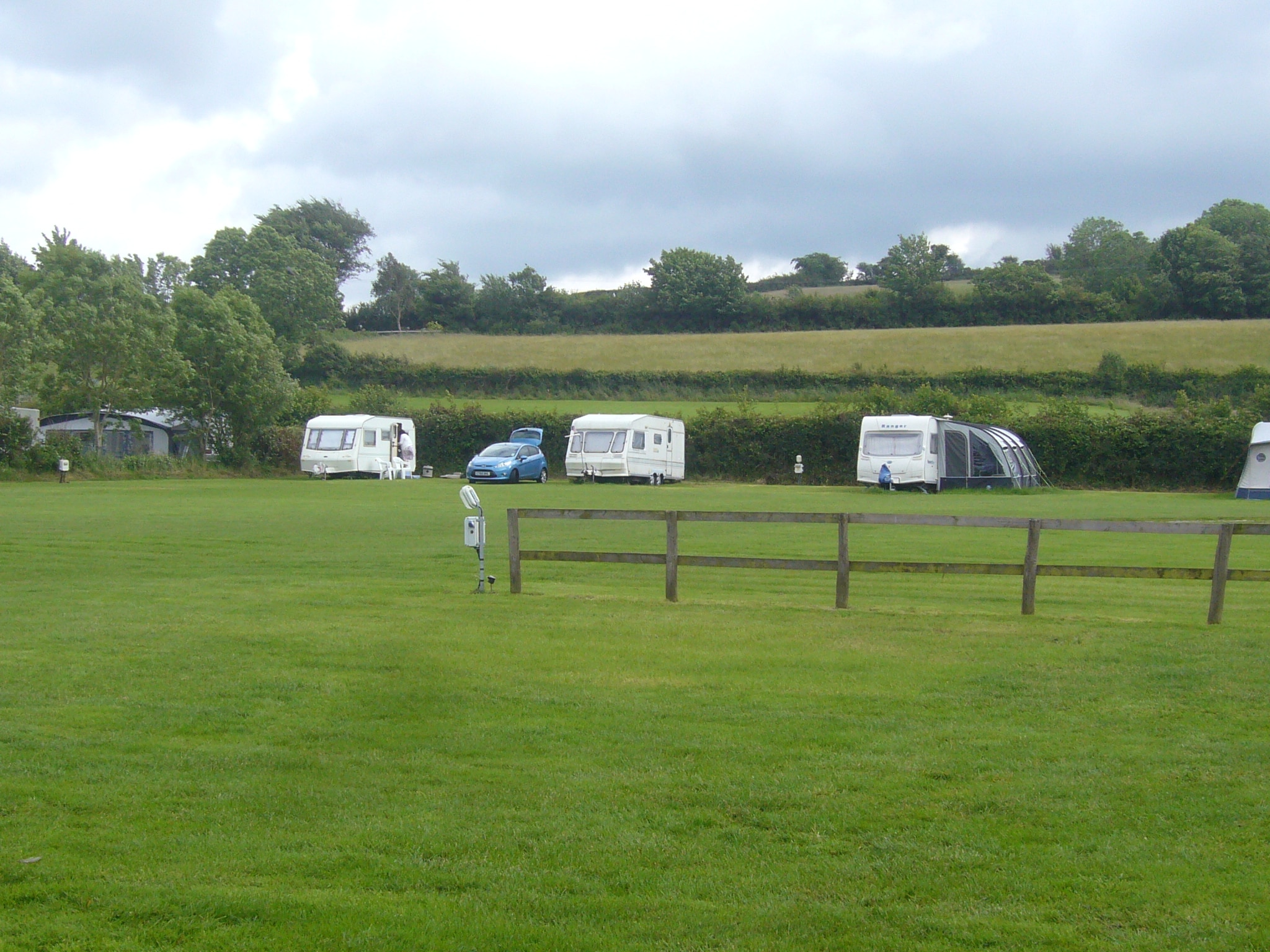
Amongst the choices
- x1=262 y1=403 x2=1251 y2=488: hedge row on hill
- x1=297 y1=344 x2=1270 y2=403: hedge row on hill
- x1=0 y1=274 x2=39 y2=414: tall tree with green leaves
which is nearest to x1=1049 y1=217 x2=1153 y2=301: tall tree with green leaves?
x1=297 y1=344 x2=1270 y2=403: hedge row on hill

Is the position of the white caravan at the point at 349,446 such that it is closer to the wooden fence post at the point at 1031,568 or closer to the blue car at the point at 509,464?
the blue car at the point at 509,464

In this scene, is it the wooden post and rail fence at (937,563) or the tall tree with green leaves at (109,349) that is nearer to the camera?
the wooden post and rail fence at (937,563)

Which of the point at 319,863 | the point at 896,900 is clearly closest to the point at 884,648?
the point at 896,900

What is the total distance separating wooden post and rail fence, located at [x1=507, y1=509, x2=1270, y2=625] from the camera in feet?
31.2

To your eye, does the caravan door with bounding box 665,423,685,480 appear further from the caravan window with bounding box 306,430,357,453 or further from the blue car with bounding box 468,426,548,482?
the caravan window with bounding box 306,430,357,453

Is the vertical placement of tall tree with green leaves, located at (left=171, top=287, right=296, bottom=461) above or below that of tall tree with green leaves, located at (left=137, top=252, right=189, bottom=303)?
below

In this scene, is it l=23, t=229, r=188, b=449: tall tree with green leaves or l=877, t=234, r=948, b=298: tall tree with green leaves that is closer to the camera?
l=23, t=229, r=188, b=449: tall tree with green leaves

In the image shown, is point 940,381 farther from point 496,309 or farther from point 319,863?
point 319,863

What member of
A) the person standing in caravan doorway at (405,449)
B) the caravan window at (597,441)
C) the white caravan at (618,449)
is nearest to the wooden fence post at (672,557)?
the white caravan at (618,449)

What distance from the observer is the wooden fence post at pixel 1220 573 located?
937 centimetres

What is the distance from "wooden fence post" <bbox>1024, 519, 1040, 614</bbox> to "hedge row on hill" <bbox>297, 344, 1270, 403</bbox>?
44052mm

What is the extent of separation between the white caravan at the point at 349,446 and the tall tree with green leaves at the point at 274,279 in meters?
32.7

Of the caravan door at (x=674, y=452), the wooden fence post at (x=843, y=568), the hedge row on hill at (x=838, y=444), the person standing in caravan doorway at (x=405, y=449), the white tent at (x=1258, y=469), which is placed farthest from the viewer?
the person standing in caravan doorway at (x=405, y=449)

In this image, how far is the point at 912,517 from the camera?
10211 mm
